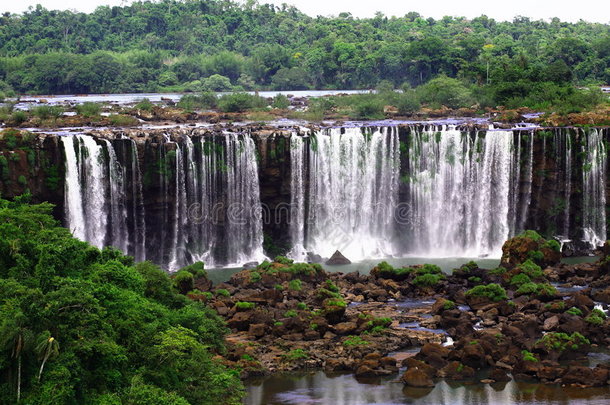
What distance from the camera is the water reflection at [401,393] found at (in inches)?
1209

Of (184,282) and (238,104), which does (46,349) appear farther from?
(238,104)

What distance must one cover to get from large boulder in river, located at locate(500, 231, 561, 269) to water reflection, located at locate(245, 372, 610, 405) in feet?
46.6

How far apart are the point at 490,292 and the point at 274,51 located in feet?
225

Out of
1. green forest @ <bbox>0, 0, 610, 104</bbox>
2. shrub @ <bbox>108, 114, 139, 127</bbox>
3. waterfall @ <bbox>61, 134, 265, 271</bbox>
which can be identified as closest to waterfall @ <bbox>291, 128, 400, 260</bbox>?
waterfall @ <bbox>61, 134, 265, 271</bbox>

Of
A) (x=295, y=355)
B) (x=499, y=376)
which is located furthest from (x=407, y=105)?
(x=499, y=376)

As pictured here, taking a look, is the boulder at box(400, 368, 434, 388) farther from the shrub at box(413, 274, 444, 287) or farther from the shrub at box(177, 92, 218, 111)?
the shrub at box(177, 92, 218, 111)

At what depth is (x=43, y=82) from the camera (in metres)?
93.4

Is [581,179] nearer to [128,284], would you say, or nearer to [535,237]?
[535,237]

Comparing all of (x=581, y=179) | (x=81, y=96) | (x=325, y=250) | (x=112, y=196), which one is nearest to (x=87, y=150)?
(x=112, y=196)

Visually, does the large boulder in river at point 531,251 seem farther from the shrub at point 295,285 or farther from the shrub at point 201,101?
the shrub at point 201,101

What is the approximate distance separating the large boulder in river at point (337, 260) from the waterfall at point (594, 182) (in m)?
12.1

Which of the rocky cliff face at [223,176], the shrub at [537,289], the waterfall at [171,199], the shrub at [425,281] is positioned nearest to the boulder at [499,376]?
the shrub at [537,289]

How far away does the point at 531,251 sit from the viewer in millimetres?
46000

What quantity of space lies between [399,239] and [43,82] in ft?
164
